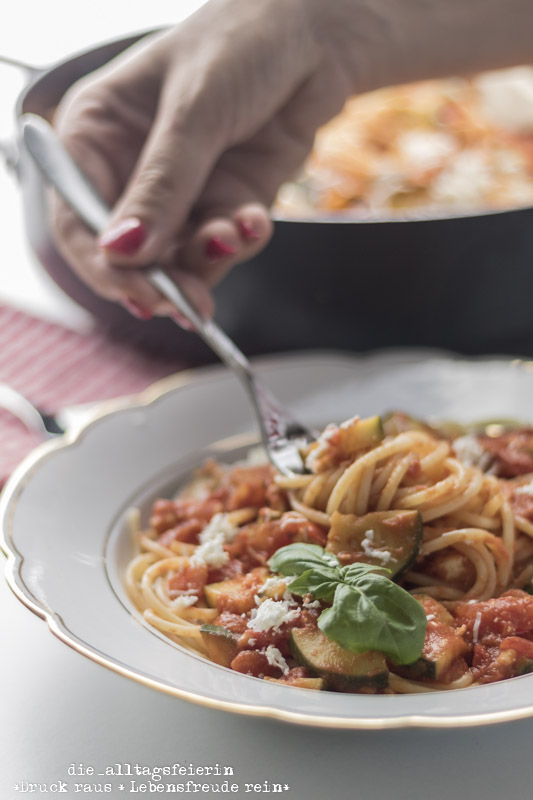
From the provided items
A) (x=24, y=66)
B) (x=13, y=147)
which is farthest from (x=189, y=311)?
(x=24, y=66)

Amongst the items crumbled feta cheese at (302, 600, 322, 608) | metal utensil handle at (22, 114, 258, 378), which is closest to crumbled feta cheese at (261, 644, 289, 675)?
crumbled feta cheese at (302, 600, 322, 608)

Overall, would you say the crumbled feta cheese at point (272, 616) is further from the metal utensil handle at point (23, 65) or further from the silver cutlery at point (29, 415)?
the metal utensil handle at point (23, 65)

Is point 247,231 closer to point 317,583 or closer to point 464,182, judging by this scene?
point 317,583

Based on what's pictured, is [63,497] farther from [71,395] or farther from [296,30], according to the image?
[296,30]

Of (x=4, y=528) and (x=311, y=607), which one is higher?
(x=4, y=528)

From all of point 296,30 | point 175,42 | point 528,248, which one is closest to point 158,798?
point 528,248

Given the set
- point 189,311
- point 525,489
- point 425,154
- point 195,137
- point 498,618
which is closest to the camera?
point 498,618

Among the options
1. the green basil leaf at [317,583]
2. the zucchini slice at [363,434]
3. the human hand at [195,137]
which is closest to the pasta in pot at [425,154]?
the human hand at [195,137]

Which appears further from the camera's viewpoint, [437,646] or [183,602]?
[183,602]
